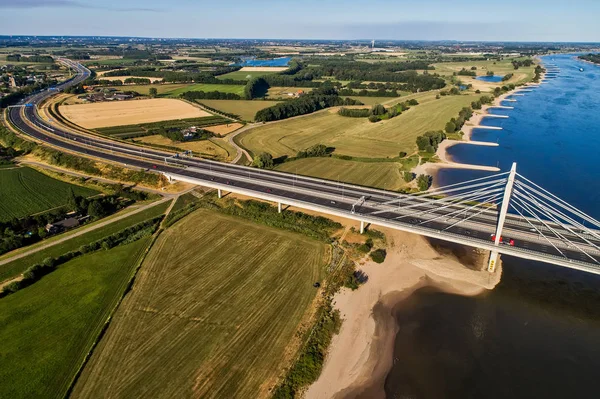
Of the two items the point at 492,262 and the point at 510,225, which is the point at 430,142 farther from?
the point at 492,262

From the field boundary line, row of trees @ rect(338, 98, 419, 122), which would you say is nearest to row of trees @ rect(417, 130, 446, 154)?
row of trees @ rect(338, 98, 419, 122)

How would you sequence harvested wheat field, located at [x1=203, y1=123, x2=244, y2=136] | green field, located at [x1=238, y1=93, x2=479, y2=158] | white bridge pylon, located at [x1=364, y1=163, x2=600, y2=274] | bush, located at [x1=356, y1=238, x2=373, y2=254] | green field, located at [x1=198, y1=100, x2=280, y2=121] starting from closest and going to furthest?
white bridge pylon, located at [x1=364, y1=163, x2=600, y2=274]
bush, located at [x1=356, y1=238, x2=373, y2=254]
green field, located at [x1=238, y1=93, x2=479, y2=158]
harvested wheat field, located at [x1=203, y1=123, x2=244, y2=136]
green field, located at [x1=198, y1=100, x2=280, y2=121]

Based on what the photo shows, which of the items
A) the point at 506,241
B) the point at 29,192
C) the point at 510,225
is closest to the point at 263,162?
the point at 29,192

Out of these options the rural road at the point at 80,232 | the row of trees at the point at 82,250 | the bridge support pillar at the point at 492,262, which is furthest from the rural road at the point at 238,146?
the bridge support pillar at the point at 492,262

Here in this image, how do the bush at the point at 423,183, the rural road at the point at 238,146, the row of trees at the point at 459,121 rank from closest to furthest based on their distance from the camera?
the bush at the point at 423,183, the rural road at the point at 238,146, the row of trees at the point at 459,121

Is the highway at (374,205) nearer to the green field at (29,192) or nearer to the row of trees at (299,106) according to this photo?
the green field at (29,192)

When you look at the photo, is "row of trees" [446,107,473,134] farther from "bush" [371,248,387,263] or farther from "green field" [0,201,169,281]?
"green field" [0,201,169,281]
